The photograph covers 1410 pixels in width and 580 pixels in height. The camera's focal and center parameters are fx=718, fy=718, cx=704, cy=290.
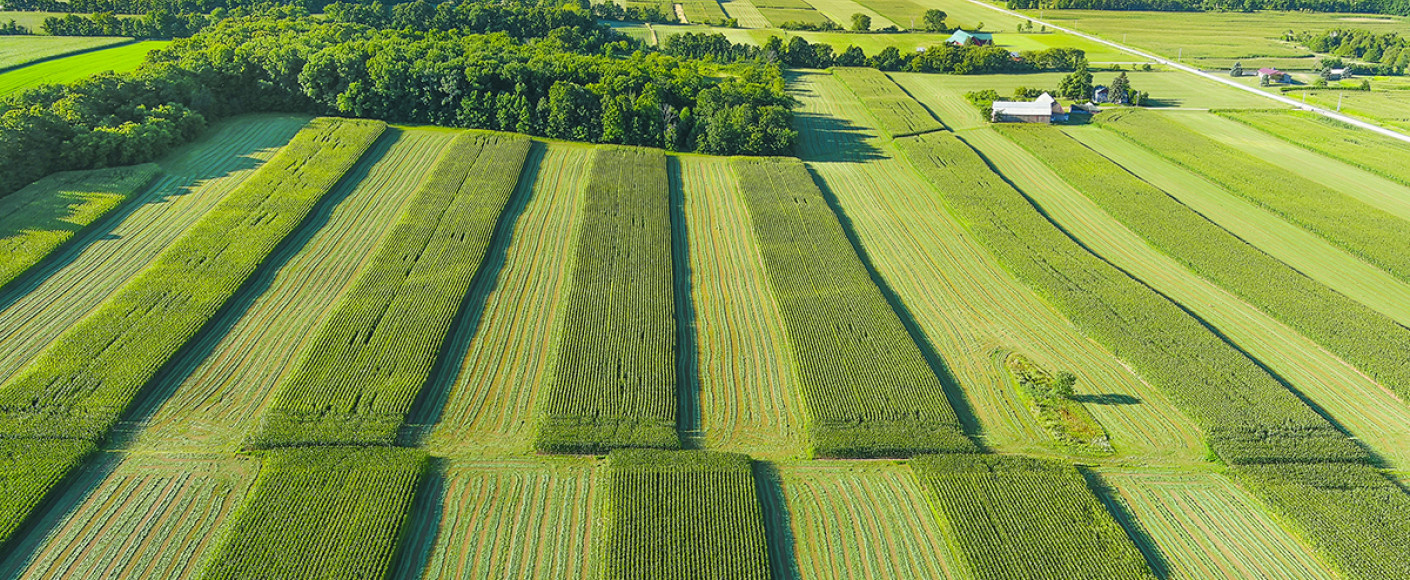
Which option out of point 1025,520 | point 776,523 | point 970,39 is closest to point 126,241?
point 776,523

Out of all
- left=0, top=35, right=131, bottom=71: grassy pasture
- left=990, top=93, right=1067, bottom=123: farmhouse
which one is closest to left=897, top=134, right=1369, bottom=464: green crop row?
left=990, top=93, right=1067, bottom=123: farmhouse

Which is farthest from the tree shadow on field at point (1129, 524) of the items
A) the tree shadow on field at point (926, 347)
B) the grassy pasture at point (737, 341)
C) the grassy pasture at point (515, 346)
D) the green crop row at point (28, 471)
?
the green crop row at point (28, 471)

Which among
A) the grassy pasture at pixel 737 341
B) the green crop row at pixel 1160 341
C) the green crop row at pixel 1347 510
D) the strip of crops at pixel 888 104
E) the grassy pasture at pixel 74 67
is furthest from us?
the strip of crops at pixel 888 104

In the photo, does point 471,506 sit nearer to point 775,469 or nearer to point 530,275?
point 775,469

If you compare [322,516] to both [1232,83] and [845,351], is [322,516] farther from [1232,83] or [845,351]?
[1232,83]

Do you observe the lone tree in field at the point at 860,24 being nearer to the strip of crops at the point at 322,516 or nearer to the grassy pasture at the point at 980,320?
the grassy pasture at the point at 980,320

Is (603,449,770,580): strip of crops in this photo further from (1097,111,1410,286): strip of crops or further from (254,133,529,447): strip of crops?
(1097,111,1410,286): strip of crops
